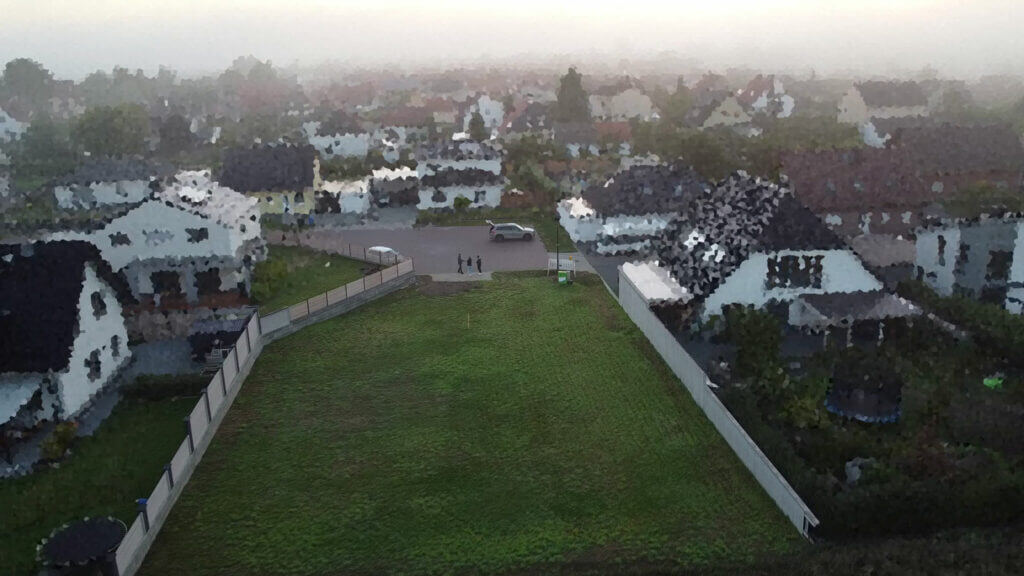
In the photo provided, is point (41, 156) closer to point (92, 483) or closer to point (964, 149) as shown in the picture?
point (92, 483)

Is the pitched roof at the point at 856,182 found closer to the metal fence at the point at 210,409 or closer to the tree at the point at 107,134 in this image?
the metal fence at the point at 210,409

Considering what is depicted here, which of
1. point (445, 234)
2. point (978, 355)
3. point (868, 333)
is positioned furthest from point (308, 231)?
point (978, 355)

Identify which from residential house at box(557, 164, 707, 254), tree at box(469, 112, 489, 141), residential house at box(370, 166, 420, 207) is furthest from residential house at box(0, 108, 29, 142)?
residential house at box(557, 164, 707, 254)

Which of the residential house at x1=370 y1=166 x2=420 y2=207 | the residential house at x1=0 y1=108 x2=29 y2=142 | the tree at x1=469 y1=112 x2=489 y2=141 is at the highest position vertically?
the residential house at x1=0 y1=108 x2=29 y2=142

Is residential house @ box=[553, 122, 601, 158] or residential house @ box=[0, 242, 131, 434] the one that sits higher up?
residential house @ box=[553, 122, 601, 158]

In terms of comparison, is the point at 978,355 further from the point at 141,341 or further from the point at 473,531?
the point at 141,341

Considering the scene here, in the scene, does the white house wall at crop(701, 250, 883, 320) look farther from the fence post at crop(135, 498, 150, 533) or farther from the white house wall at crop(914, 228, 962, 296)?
the fence post at crop(135, 498, 150, 533)

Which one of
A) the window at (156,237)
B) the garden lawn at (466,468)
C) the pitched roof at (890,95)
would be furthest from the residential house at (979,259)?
the pitched roof at (890,95)

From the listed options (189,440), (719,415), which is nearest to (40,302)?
(189,440)
